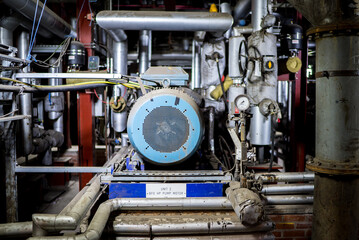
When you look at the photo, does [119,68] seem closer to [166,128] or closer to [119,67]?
[119,67]

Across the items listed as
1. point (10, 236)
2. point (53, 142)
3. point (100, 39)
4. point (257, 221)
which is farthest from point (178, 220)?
point (100, 39)

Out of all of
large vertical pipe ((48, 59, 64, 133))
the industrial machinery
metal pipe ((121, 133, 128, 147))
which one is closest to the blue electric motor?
the industrial machinery

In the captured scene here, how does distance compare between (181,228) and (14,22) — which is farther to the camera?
(14,22)

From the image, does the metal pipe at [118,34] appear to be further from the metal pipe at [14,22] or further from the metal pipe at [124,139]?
the metal pipe at [124,139]

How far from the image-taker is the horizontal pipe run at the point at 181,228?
1.62 metres

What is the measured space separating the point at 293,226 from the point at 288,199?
33cm

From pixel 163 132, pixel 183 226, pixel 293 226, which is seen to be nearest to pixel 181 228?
pixel 183 226

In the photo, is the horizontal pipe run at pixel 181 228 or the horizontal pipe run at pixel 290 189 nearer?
the horizontal pipe run at pixel 181 228

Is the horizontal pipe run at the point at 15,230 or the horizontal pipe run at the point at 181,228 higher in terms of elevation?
the horizontal pipe run at the point at 15,230

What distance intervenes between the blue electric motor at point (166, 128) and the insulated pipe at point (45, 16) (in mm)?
2015

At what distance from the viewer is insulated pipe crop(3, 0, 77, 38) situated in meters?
2.77

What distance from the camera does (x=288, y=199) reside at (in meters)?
2.12

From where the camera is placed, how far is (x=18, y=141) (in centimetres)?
325

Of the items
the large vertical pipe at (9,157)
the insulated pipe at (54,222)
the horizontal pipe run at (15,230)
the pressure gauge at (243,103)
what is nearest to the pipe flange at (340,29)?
the pressure gauge at (243,103)
